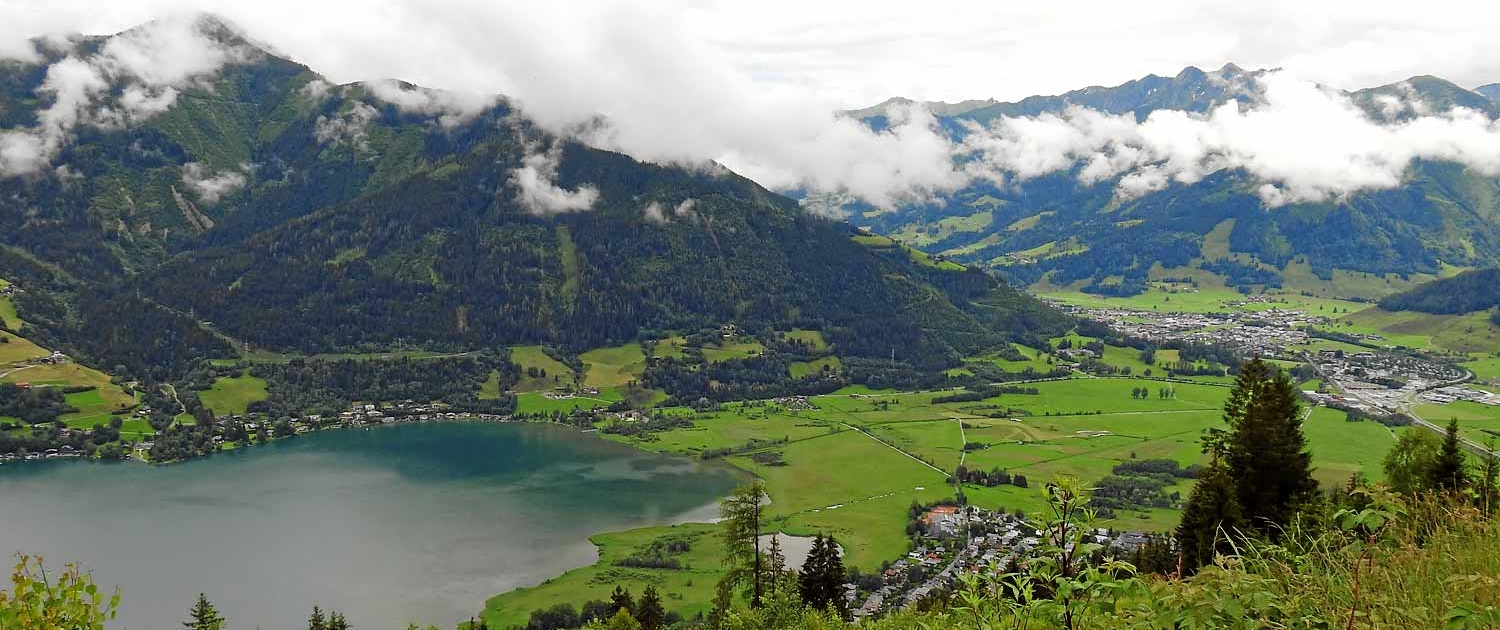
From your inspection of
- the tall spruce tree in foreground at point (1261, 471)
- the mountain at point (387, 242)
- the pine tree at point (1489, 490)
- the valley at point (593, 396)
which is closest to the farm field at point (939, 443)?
the valley at point (593, 396)

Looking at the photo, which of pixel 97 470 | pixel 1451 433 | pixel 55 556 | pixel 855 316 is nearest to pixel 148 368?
pixel 97 470

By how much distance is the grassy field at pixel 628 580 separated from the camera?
49281mm

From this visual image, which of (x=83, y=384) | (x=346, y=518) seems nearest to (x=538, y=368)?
(x=83, y=384)

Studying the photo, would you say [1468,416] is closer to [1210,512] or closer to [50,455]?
[1210,512]

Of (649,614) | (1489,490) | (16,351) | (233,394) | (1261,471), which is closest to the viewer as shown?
(1489,490)

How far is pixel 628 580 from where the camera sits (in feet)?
178

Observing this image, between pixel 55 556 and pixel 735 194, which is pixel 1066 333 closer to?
pixel 735 194

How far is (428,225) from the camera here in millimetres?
158875

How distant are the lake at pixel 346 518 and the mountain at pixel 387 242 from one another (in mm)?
42981

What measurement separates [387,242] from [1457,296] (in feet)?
613

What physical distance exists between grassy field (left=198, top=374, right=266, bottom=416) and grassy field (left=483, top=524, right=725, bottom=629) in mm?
66507

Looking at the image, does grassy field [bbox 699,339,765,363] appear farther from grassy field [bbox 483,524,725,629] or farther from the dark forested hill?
the dark forested hill

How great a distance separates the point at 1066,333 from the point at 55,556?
137732 mm

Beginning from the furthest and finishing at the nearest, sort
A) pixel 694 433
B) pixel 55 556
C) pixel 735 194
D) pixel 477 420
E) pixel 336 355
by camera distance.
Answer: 1. pixel 735 194
2. pixel 336 355
3. pixel 477 420
4. pixel 694 433
5. pixel 55 556
